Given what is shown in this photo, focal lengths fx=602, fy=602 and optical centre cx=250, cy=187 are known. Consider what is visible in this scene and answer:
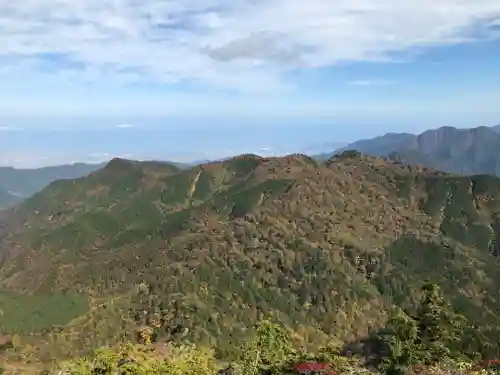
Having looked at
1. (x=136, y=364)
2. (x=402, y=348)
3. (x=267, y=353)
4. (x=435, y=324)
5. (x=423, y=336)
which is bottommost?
(x=423, y=336)

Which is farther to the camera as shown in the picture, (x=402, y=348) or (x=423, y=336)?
(x=423, y=336)

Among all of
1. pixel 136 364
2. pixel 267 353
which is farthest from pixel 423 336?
pixel 136 364

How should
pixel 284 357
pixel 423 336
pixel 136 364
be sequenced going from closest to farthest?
pixel 136 364
pixel 284 357
pixel 423 336

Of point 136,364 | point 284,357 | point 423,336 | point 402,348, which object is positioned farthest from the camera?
point 423,336

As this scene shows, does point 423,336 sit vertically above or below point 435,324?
below

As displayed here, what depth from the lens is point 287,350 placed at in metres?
52.0

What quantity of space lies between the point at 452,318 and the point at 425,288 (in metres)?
6.40

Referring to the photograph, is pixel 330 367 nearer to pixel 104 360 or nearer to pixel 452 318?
pixel 104 360

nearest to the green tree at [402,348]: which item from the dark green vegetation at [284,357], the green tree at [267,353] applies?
the dark green vegetation at [284,357]

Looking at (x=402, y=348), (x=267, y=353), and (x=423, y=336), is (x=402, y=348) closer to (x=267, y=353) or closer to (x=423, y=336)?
(x=423, y=336)

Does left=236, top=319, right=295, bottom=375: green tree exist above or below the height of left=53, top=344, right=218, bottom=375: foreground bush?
below

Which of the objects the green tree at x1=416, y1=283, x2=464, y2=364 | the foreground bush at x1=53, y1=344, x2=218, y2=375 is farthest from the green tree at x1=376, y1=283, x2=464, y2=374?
the foreground bush at x1=53, y1=344, x2=218, y2=375

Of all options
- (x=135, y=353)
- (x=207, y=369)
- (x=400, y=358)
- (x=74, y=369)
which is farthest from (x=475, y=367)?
(x=74, y=369)

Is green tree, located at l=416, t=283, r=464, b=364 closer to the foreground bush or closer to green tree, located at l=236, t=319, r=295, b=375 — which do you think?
green tree, located at l=236, t=319, r=295, b=375
